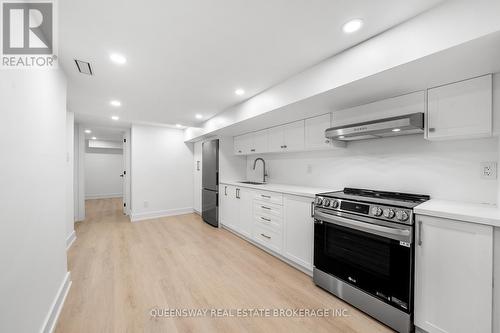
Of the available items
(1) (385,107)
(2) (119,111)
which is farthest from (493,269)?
(2) (119,111)

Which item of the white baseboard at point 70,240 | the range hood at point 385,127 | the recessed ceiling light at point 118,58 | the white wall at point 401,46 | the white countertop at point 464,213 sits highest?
the recessed ceiling light at point 118,58

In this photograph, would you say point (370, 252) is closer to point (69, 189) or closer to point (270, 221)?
point (270, 221)

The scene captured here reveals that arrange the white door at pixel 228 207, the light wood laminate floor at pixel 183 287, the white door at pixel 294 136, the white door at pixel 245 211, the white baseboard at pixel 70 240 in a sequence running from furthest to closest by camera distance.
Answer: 1. the white door at pixel 228 207
2. the white door at pixel 245 211
3. the white baseboard at pixel 70 240
4. the white door at pixel 294 136
5. the light wood laminate floor at pixel 183 287

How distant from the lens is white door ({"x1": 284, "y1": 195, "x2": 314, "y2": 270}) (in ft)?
8.05

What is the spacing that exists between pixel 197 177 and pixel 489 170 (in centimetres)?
511

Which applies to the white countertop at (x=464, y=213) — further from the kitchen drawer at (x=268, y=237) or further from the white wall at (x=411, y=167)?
the kitchen drawer at (x=268, y=237)

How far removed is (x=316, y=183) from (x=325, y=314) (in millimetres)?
1705

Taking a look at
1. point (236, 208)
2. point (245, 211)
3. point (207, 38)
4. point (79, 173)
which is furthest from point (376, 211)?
point (79, 173)

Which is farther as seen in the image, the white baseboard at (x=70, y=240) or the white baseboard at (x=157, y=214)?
the white baseboard at (x=157, y=214)

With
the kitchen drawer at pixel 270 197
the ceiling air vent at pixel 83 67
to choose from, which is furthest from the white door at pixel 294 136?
the ceiling air vent at pixel 83 67

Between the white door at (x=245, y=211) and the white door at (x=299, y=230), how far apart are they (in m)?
0.85

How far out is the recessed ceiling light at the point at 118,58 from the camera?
193cm

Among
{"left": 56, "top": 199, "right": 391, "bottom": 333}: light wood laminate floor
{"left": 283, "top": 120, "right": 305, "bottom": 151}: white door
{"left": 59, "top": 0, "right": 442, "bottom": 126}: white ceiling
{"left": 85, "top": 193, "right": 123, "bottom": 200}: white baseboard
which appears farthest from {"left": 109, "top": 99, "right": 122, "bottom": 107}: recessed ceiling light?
{"left": 85, "top": 193, "right": 123, "bottom": 200}: white baseboard

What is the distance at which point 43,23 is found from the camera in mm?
1493
